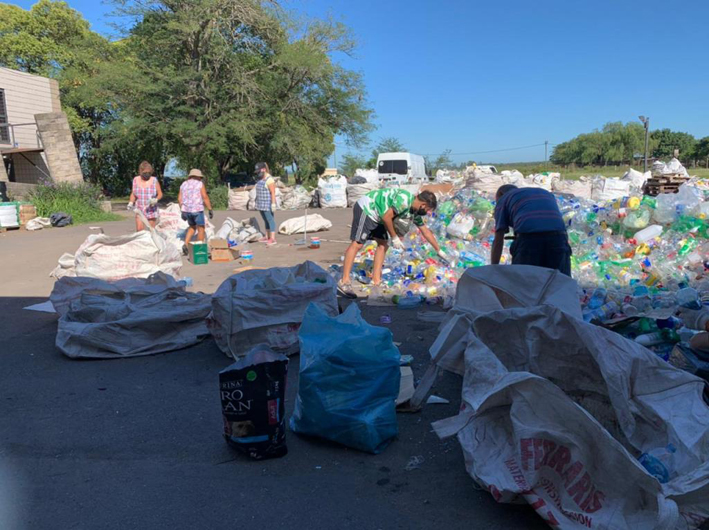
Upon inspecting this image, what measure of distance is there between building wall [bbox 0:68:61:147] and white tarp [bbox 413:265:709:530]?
79.9ft

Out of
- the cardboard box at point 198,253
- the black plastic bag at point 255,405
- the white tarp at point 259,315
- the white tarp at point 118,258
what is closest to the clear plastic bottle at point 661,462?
the black plastic bag at point 255,405

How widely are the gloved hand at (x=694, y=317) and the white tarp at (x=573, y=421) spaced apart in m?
1.82

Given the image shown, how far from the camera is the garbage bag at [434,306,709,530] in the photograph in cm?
215

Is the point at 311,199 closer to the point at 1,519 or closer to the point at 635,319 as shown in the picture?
the point at 635,319

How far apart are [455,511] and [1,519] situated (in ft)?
6.85

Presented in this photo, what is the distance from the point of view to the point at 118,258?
7.48 metres

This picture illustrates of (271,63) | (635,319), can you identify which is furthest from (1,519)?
(271,63)

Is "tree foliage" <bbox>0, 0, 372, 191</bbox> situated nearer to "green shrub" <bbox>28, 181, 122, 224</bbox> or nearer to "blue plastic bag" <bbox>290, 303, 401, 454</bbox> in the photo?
"green shrub" <bbox>28, 181, 122, 224</bbox>

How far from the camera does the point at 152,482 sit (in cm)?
289

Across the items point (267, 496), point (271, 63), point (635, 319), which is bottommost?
point (267, 496)

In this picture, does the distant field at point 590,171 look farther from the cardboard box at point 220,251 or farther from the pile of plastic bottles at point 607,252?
the cardboard box at point 220,251

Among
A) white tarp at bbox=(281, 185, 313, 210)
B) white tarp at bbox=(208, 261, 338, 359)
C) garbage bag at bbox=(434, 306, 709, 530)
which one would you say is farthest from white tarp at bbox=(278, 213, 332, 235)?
garbage bag at bbox=(434, 306, 709, 530)

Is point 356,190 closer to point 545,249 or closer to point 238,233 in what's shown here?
point 238,233

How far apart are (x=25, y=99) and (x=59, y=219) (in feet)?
37.1
